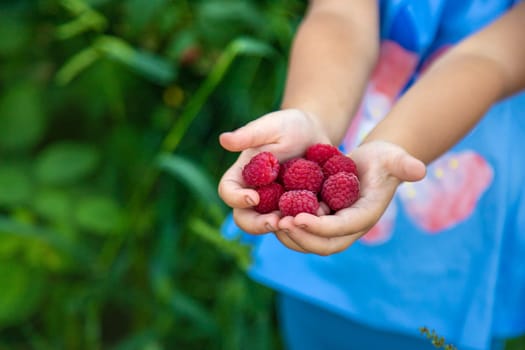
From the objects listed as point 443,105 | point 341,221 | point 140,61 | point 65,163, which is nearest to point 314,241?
point 341,221

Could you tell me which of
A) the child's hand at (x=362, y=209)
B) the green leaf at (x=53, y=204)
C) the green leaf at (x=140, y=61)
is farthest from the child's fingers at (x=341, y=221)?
the green leaf at (x=53, y=204)

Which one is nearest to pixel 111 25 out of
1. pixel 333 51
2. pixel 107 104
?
pixel 107 104

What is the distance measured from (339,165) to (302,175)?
36mm

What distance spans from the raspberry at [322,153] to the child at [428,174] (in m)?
0.04

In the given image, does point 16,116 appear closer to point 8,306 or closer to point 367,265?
point 8,306

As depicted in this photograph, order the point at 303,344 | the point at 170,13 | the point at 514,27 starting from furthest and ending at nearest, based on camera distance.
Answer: the point at 170,13, the point at 303,344, the point at 514,27

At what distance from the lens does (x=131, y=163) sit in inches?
63.3

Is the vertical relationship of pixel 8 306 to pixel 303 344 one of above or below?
below

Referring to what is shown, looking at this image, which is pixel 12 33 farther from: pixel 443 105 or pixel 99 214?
pixel 443 105

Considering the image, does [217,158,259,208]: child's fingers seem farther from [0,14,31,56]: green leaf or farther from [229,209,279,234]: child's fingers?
[0,14,31,56]: green leaf

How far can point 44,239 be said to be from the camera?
54.6 inches

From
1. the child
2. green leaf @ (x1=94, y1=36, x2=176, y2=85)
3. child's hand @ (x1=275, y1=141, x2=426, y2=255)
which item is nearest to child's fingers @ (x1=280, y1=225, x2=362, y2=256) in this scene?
child's hand @ (x1=275, y1=141, x2=426, y2=255)

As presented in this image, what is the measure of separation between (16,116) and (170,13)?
0.36m

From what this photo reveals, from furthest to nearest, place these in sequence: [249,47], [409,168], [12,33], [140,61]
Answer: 1. [12,33]
2. [140,61]
3. [249,47]
4. [409,168]
